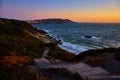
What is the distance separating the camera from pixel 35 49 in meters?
35.3

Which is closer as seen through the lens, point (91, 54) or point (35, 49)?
point (91, 54)

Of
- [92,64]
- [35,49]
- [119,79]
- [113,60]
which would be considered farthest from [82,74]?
[35,49]

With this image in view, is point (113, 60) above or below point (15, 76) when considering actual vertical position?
below

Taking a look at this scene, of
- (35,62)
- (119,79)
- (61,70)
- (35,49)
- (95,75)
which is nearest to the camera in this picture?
(119,79)

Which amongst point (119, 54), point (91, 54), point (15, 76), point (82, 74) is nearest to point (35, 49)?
point (91, 54)

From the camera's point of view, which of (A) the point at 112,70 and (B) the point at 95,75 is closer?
(B) the point at 95,75

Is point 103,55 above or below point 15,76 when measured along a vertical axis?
below

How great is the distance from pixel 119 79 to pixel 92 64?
5.69m

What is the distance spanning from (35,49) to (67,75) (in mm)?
20504

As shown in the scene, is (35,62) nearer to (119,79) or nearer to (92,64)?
(92,64)

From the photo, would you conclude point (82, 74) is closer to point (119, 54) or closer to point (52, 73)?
point (52, 73)

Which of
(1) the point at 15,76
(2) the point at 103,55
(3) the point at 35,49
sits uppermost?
(1) the point at 15,76

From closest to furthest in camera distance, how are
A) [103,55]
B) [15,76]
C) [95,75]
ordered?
1. [15,76]
2. [95,75]
3. [103,55]

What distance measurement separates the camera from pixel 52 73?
1605cm
